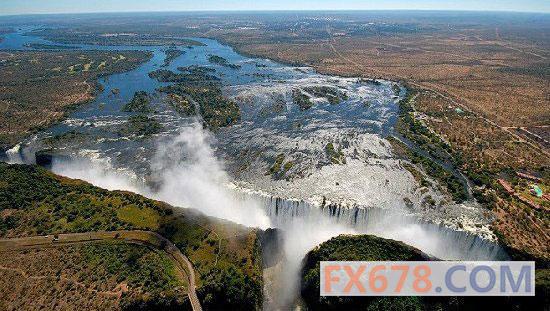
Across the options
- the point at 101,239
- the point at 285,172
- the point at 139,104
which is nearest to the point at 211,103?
the point at 139,104

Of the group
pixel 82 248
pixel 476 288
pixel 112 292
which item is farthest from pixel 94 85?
pixel 476 288

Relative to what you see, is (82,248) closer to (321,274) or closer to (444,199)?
(321,274)

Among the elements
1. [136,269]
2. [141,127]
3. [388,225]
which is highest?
[141,127]

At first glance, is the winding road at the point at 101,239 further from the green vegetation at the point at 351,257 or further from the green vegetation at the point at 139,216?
the green vegetation at the point at 351,257

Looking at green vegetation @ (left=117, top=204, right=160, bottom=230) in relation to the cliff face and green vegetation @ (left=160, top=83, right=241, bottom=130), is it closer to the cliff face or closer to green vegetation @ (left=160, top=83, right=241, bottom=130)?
the cliff face

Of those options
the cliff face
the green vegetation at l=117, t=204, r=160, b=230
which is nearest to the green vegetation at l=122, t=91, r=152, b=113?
the green vegetation at l=117, t=204, r=160, b=230

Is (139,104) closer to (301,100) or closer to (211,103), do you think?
(211,103)

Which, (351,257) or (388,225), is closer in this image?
(351,257)
